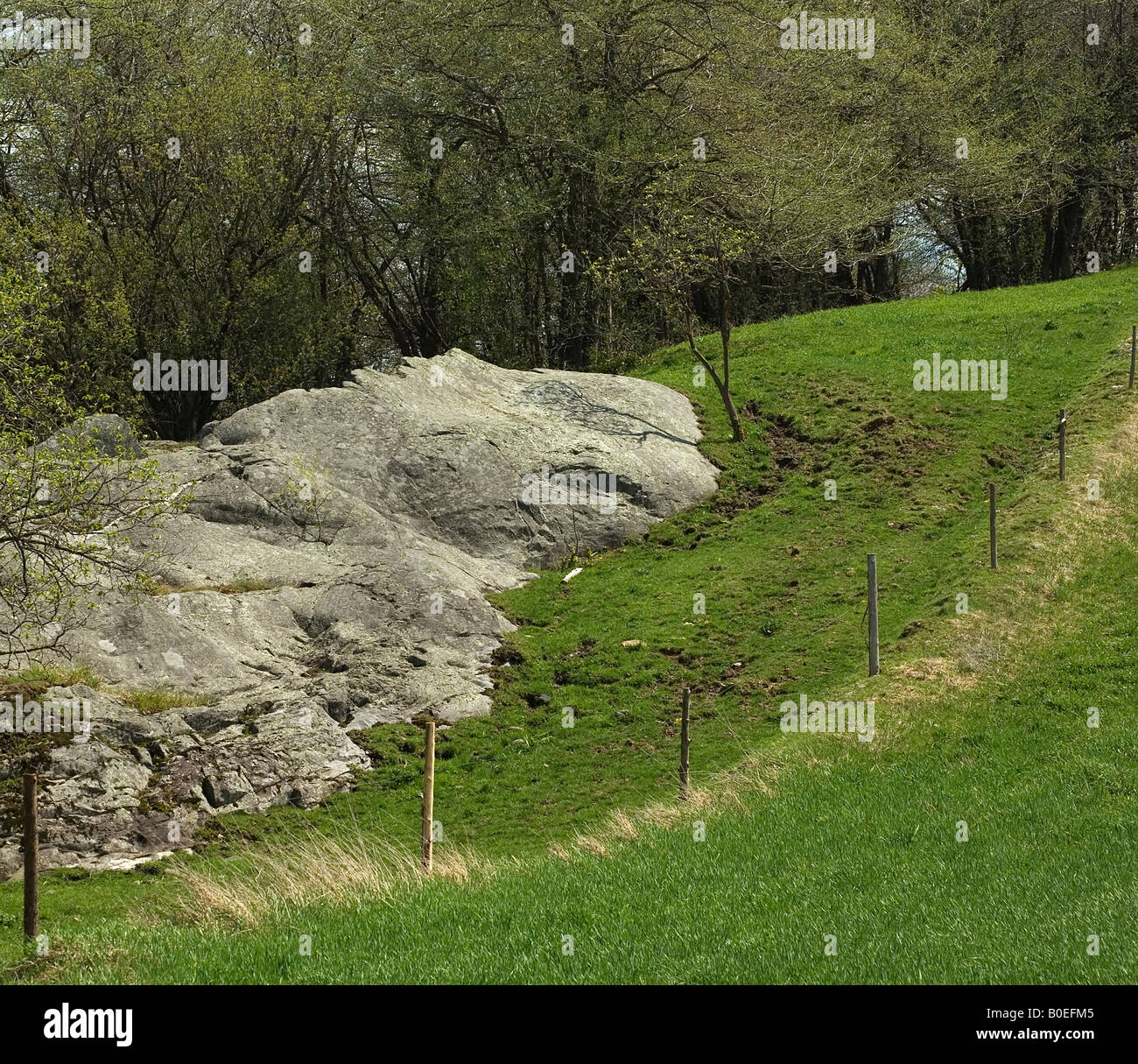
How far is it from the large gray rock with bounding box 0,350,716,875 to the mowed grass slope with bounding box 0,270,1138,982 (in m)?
0.86

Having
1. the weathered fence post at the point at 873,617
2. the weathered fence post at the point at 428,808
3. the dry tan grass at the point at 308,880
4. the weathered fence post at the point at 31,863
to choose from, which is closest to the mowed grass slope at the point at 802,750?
the dry tan grass at the point at 308,880

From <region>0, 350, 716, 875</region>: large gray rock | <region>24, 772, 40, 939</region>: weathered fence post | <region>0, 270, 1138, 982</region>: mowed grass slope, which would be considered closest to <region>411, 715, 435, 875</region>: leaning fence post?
<region>0, 270, 1138, 982</region>: mowed grass slope

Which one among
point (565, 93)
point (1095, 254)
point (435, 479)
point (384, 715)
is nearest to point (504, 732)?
point (384, 715)

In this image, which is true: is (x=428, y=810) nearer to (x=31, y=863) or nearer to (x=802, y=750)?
(x=31, y=863)

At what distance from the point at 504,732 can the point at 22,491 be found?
394 inches

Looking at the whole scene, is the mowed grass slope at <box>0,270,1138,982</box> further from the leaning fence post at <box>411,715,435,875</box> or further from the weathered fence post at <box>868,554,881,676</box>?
the leaning fence post at <box>411,715,435,875</box>

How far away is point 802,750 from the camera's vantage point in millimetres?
19016

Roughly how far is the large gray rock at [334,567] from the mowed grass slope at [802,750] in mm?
860

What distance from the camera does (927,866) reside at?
13531 mm

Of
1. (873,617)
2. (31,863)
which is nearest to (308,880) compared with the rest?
(31,863)

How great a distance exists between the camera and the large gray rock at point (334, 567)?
63.8 ft

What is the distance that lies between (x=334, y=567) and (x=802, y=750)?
11.9m

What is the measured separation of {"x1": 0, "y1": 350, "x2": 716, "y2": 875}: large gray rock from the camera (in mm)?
19438

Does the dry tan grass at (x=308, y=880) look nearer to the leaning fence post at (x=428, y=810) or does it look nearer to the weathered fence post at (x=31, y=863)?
the leaning fence post at (x=428, y=810)
